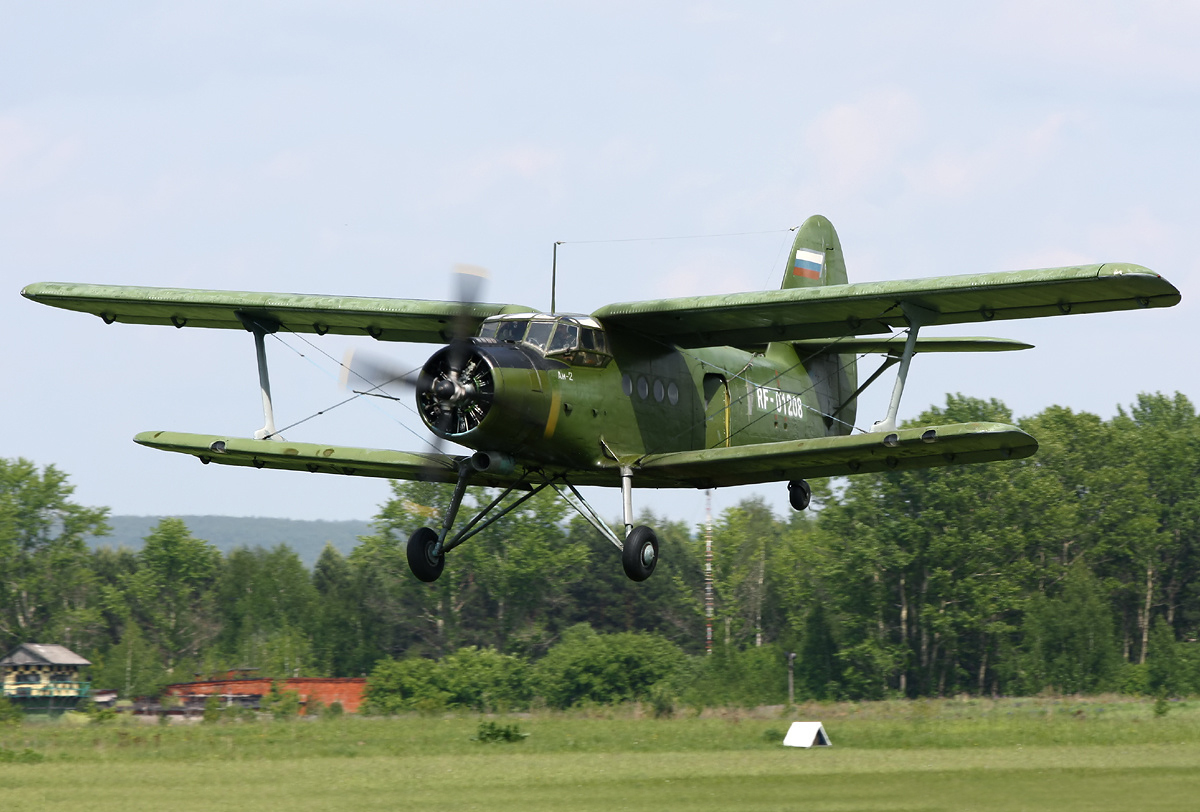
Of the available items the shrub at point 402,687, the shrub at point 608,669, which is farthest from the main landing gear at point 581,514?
the shrub at point 402,687

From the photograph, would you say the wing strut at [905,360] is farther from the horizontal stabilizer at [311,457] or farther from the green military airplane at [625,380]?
the horizontal stabilizer at [311,457]

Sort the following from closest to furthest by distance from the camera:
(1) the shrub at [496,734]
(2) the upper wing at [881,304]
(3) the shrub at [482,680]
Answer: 1. (2) the upper wing at [881,304]
2. (1) the shrub at [496,734]
3. (3) the shrub at [482,680]

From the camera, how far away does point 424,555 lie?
66.1ft

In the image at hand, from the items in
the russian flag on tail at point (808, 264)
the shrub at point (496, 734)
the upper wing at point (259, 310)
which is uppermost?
the russian flag on tail at point (808, 264)

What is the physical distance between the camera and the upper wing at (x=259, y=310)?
2241cm

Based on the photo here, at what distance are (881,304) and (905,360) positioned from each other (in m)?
0.88

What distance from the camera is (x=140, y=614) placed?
83.2 meters

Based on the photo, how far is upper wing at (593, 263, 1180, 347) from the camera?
18.2m

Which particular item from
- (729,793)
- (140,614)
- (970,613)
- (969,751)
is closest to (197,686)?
(140,614)

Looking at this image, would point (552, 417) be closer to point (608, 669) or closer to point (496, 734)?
point (496, 734)

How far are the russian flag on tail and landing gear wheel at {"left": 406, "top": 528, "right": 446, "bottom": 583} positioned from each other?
34.5 ft

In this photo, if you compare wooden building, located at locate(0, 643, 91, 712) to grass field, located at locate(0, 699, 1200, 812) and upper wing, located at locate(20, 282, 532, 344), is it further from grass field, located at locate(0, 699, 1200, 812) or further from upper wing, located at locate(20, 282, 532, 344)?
upper wing, located at locate(20, 282, 532, 344)

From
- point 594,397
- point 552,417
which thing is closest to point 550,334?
point 594,397

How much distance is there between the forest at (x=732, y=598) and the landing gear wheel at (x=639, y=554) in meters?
32.8
